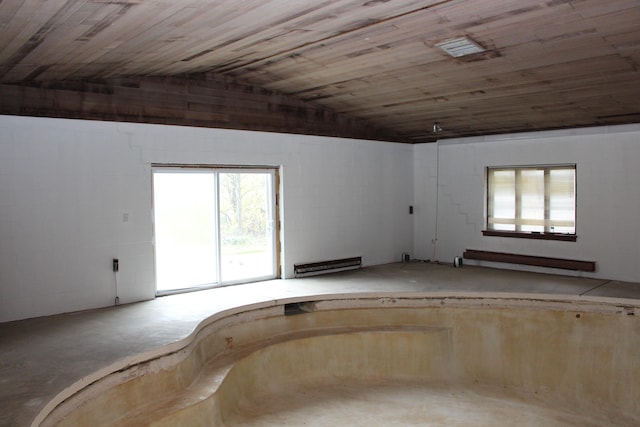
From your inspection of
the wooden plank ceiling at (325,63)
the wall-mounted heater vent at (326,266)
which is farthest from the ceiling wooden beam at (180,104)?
the wall-mounted heater vent at (326,266)

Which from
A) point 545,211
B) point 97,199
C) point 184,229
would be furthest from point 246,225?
point 545,211

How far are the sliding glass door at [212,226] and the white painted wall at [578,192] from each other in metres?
3.04

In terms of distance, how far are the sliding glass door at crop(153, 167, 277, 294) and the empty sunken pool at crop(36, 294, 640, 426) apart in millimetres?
1136

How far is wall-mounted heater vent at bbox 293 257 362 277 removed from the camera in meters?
7.62

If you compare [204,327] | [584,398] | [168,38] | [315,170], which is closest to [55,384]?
[204,327]

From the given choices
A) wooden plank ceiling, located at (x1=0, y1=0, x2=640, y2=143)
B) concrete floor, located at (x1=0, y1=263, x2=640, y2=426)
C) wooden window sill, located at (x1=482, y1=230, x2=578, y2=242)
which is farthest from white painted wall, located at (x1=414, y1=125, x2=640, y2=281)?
concrete floor, located at (x1=0, y1=263, x2=640, y2=426)

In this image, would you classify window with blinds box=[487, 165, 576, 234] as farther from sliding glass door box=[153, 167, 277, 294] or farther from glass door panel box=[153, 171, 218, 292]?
glass door panel box=[153, 171, 218, 292]

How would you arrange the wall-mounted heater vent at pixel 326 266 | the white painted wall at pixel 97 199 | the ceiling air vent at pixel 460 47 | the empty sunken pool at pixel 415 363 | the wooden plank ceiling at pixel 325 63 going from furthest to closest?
the wall-mounted heater vent at pixel 326 266, the white painted wall at pixel 97 199, the empty sunken pool at pixel 415 363, the ceiling air vent at pixel 460 47, the wooden plank ceiling at pixel 325 63

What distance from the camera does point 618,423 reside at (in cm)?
536

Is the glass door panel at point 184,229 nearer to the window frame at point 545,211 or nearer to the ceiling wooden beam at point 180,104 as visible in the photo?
the ceiling wooden beam at point 180,104

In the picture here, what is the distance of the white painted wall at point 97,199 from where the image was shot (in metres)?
5.36

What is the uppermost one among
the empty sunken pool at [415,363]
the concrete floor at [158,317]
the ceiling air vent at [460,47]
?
the ceiling air vent at [460,47]

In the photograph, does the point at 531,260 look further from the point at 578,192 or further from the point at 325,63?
the point at 325,63

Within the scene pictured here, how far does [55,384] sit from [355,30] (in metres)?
3.69
